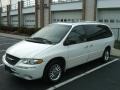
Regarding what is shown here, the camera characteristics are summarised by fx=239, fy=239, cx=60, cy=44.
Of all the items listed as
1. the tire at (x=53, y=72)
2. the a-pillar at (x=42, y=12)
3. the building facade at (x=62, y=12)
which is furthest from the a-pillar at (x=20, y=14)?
the tire at (x=53, y=72)

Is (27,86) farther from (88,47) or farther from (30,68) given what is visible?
(88,47)

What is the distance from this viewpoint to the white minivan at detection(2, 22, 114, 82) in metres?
6.34

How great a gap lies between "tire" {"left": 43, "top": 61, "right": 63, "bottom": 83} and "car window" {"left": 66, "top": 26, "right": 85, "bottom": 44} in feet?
2.99

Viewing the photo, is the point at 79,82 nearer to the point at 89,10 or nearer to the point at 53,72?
the point at 53,72

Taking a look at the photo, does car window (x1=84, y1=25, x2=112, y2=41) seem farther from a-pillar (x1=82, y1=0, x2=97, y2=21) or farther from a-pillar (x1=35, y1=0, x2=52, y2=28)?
a-pillar (x1=35, y1=0, x2=52, y2=28)

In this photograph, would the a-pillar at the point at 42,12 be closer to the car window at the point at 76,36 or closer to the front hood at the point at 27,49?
the car window at the point at 76,36

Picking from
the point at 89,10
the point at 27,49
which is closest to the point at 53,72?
the point at 27,49

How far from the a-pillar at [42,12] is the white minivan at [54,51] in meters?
22.3

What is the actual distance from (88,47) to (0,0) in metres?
45.5

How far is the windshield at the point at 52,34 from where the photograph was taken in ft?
23.7

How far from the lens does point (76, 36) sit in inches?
305

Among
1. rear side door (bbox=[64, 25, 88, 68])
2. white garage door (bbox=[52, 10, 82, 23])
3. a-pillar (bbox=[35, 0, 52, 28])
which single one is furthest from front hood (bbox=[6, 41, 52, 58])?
a-pillar (bbox=[35, 0, 52, 28])

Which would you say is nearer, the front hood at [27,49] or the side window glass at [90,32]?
the front hood at [27,49]

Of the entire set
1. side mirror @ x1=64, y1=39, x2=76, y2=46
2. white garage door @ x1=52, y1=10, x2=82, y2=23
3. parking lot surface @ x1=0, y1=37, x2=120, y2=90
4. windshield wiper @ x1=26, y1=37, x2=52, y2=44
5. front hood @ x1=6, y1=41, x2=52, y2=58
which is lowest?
parking lot surface @ x1=0, y1=37, x2=120, y2=90
